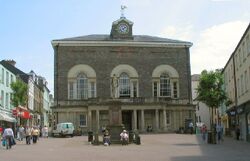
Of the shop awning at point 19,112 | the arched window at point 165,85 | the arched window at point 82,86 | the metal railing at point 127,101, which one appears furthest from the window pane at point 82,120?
the arched window at point 165,85

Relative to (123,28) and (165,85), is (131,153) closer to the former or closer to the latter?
(165,85)

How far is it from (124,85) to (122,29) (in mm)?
8464

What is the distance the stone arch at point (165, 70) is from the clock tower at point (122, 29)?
618 centimetres

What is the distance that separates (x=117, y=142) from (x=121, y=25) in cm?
3312

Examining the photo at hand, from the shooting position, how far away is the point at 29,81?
70750 millimetres

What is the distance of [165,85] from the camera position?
Answer: 2484 inches

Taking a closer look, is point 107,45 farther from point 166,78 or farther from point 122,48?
point 166,78

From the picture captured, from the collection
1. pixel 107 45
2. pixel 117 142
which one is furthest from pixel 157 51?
pixel 117 142

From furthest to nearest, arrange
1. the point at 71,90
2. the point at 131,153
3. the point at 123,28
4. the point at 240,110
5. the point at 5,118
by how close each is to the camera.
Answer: the point at 123,28, the point at 71,90, the point at 5,118, the point at 240,110, the point at 131,153

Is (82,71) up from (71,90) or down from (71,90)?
up

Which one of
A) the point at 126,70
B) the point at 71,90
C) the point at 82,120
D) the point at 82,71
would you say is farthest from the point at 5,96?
the point at 126,70

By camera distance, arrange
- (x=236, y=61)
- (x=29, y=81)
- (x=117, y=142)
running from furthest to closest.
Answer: (x=29, y=81)
(x=236, y=61)
(x=117, y=142)

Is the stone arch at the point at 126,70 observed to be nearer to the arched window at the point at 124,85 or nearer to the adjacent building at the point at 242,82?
the arched window at the point at 124,85

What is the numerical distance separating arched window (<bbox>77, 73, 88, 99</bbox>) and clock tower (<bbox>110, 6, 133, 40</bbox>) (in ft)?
24.9
